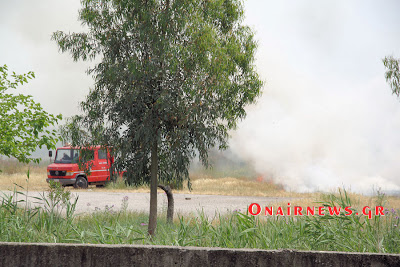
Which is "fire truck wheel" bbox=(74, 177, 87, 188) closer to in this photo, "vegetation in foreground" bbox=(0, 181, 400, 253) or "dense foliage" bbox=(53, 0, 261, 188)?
"dense foliage" bbox=(53, 0, 261, 188)

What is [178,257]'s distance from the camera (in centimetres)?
414

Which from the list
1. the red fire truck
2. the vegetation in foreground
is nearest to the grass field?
the vegetation in foreground

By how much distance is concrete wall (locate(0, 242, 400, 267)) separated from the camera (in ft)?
13.5

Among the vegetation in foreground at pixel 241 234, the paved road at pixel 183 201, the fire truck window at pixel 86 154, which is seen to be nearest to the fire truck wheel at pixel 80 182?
the paved road at pixel 183 201

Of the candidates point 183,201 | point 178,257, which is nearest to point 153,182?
point 178,257

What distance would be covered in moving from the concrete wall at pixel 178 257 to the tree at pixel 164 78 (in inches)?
172

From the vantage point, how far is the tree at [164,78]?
27.8 feet

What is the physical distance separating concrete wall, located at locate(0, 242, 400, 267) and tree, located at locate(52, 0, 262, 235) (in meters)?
4.38

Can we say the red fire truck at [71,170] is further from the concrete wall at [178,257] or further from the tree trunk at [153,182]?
the concrete wall at [178,257]

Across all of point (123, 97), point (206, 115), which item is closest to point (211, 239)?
point (206, 115)

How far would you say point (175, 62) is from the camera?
27.0 feet

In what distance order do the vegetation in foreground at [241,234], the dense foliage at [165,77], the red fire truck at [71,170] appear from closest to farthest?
the vegetation in foreground at [241,234] → the dense foliage at [165,77] → the red fire truck at [71,170]

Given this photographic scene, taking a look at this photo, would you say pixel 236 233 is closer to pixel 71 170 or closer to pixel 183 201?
pixel 183 201

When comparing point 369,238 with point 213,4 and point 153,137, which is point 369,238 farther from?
point 213,4
